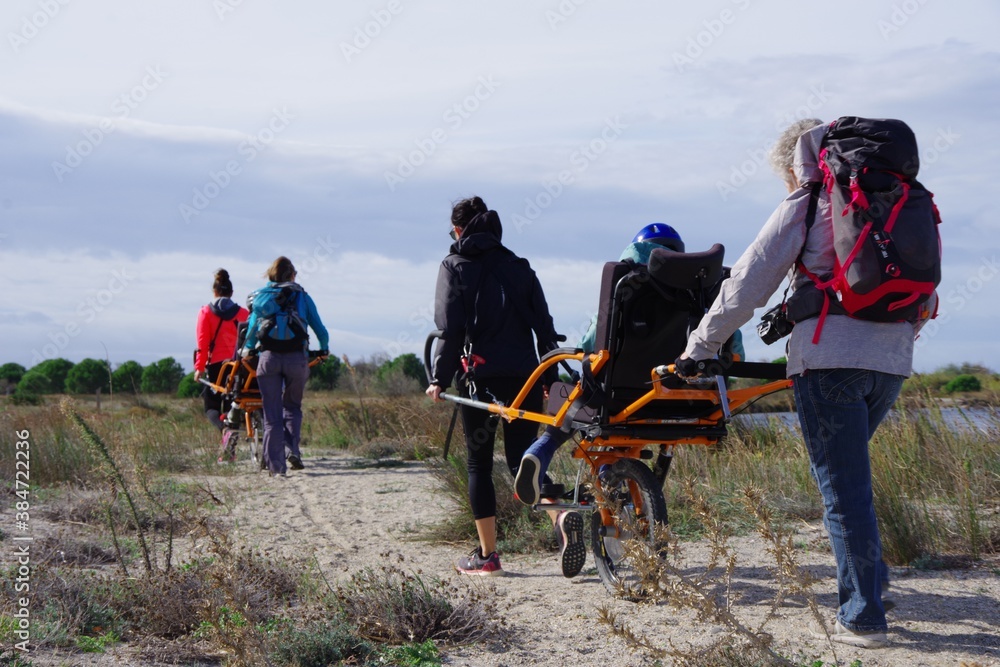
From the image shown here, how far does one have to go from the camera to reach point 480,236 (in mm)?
6039

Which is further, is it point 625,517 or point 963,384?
point 963,384

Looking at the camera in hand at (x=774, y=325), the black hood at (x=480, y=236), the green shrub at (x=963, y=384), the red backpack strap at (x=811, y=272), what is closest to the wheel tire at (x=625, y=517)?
the camera in hand at (x=774, y=325)

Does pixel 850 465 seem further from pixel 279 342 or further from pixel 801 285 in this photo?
pixel 279 342

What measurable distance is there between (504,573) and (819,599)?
189cm

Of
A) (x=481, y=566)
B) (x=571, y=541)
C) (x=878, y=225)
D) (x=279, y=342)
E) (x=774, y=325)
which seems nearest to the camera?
(x=878, y=225)

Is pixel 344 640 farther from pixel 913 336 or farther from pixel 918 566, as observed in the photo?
pixel 918 566

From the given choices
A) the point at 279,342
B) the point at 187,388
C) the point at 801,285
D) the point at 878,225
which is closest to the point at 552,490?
the point at 801,285

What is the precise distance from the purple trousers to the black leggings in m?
5.06

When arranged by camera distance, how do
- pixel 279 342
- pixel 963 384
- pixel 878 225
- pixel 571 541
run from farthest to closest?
1. pixel 279 342
2. pixel 963 384
3. pixel 571 541
4. pixel 878 225

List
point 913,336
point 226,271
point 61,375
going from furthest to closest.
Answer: point 61,375 → point 226,271 → point 913,336

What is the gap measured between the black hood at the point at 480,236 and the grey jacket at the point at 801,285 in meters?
2.27

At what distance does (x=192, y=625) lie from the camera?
15.1 feet

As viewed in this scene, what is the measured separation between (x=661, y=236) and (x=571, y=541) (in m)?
1.59

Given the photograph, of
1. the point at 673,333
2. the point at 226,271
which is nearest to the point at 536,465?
the point at 673,333
